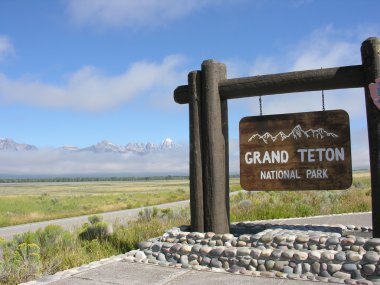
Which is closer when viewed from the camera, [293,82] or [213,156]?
[293,82]

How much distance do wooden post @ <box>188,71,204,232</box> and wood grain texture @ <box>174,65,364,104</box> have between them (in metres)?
0.52

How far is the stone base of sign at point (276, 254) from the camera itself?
236 inches

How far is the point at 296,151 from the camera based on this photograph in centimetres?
757

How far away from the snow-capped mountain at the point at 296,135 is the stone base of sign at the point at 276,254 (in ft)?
5.77

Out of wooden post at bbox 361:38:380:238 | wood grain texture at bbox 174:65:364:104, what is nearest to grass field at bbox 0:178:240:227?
wood grain texture at bbox 174:65:364:104

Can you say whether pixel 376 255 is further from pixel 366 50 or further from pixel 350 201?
pixel 350 201

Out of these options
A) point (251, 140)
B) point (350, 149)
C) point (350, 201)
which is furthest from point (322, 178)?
point (350, 201)

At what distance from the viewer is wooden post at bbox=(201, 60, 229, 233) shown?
7.80 metres

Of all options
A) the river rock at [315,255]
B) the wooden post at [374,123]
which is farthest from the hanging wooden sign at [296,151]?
the river rock at [315,255]

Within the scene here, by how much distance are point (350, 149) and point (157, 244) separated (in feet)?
12.9

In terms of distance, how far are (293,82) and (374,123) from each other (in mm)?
1575

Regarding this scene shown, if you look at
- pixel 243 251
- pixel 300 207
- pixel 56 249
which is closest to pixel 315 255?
pixel 243 251

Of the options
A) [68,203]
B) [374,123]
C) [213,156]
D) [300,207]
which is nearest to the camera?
[374,123]

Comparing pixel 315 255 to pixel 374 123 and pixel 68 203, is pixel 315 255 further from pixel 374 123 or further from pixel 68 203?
pixel 68 203
